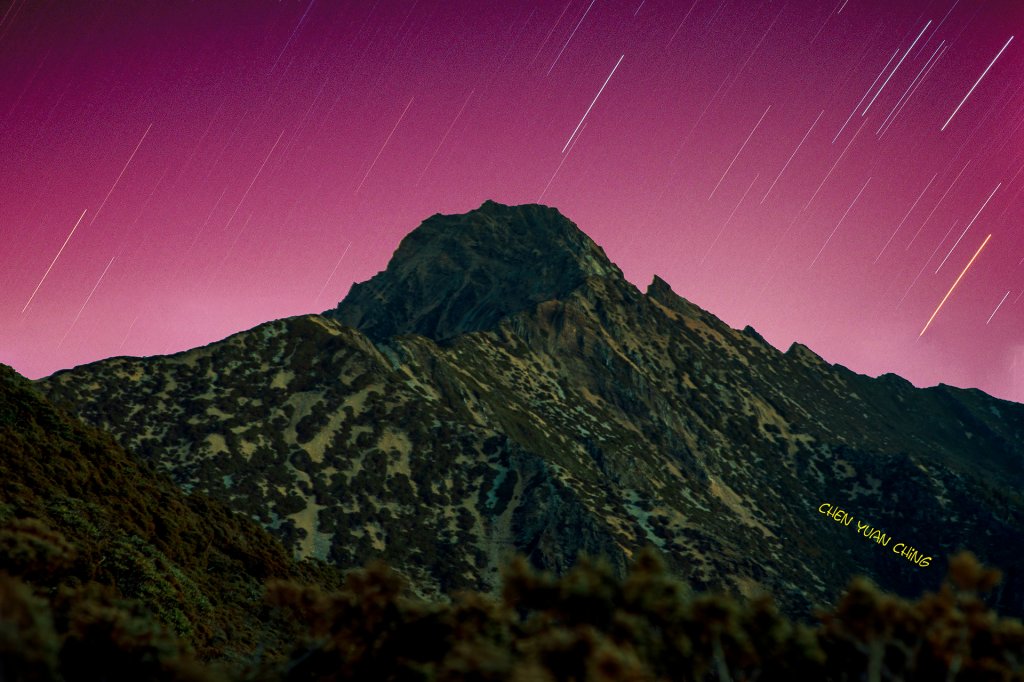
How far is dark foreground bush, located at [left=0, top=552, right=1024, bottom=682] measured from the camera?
24109 mm

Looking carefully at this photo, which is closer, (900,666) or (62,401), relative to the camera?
(900,666)

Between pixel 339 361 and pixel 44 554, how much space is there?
107 m

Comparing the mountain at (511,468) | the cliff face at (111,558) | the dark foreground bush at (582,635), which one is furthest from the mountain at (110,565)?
the mountain at (511,468)

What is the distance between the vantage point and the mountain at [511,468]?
10500cm

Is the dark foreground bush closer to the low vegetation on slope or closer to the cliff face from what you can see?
the low vegetation on slope

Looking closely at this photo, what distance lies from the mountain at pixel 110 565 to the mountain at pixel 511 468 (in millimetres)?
30855

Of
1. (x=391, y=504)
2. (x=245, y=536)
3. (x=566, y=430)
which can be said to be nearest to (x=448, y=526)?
(x=391, y=504)

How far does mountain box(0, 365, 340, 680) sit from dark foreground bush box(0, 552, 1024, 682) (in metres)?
0.18

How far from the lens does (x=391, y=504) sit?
110 metres

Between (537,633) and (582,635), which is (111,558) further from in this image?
(582,635)

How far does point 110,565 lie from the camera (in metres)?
42.0

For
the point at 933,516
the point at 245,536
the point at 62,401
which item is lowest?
the point at 62,401

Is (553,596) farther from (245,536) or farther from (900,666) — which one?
(245,536)

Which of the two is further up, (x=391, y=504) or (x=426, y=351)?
(x=426, y=351)
